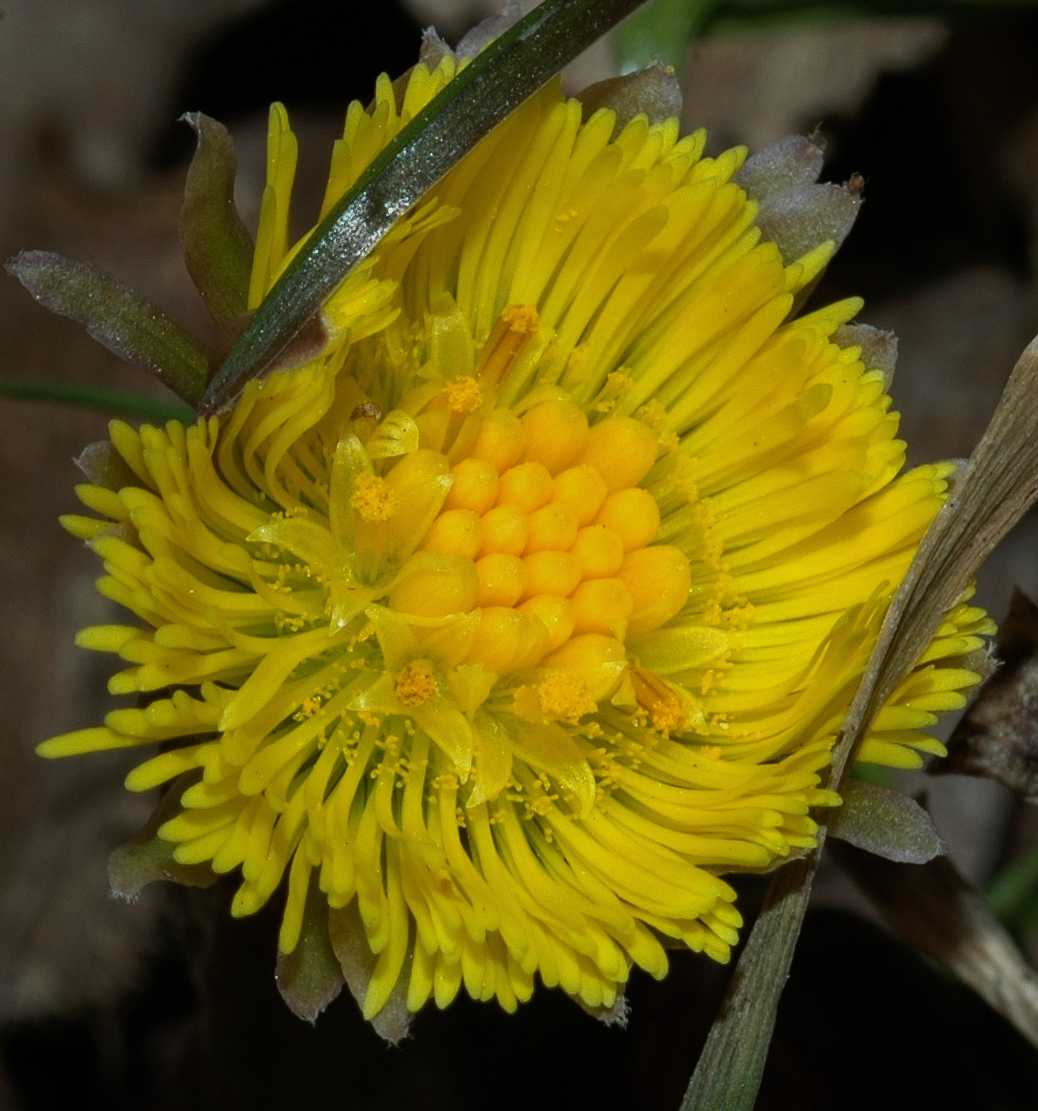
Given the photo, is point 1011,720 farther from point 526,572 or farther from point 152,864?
point 152,864

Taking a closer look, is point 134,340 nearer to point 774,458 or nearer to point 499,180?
point 499,180

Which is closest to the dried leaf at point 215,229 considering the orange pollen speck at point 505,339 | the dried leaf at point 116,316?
the dried leaf at point 116,316

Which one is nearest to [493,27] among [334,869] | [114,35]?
[334,869]

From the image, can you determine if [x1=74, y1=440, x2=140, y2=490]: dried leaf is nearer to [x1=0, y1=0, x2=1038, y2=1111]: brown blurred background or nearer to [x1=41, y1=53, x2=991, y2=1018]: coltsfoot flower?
[x1=41, y1=53, x2=991, y2=1018]: coltsfoot flower

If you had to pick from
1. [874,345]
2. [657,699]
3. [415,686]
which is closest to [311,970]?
[415,686]

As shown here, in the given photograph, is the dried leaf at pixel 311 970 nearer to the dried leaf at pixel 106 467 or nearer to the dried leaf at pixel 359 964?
the dried leaf at pixel 359 964

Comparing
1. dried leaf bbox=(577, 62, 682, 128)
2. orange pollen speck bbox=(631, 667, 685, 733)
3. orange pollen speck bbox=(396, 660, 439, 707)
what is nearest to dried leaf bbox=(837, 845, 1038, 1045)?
orange pollen speck bbox=(631, 667, 685, 733)
